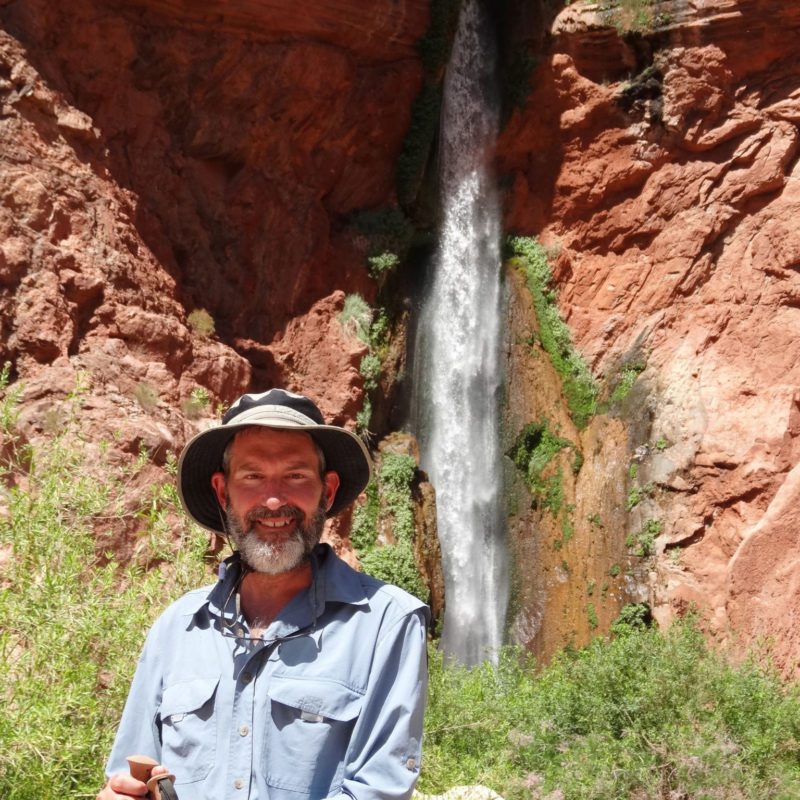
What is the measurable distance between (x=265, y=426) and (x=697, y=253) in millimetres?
14041

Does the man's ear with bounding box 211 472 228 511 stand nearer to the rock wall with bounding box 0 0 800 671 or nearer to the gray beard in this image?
the gray beard

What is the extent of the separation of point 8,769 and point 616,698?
6682 millimetres

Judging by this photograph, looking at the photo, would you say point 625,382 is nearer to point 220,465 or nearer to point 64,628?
point 64,628

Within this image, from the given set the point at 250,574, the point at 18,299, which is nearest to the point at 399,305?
the point at 18,299

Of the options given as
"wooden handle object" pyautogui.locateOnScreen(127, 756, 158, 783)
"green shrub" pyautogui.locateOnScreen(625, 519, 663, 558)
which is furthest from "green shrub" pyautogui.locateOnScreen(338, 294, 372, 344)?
"wooden handle object" pyautogui.locateOnScreen(127, 756, 158, 783)

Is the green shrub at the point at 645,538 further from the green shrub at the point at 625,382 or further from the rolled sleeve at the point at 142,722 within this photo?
the rolled sleeve at the point at 142,722

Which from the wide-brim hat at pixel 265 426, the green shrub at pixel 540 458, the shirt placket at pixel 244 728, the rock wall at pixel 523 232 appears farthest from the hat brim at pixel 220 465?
the green shrub at pixel 540 458

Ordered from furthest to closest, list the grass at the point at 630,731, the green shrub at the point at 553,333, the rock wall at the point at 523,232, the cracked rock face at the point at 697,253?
the green shrub at the point at 553,333, the cracked rock face at the point at 697,253, the rock wall at the point at 523,232, the grass at the point at 630,731

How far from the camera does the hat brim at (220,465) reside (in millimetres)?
2742

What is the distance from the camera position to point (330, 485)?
2.81 m

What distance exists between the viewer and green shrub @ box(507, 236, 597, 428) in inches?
631

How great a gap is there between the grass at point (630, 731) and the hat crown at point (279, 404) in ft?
18.9

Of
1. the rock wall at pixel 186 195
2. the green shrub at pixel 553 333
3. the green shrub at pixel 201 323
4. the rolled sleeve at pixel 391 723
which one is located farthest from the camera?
the green shrub at pixel 553 333

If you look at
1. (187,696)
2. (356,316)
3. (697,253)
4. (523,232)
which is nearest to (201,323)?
(356,316)
